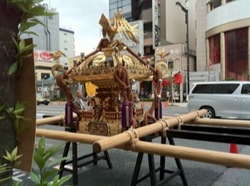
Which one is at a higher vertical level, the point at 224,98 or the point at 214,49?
the point at 214,49

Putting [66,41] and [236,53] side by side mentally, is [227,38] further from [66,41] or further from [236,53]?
[66,41]

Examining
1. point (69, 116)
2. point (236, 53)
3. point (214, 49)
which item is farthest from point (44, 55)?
point (69, 116)

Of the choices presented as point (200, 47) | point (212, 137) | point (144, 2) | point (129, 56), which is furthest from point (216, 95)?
point (144, 2)

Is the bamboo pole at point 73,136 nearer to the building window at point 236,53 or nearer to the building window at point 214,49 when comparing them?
the building window at point 236,53

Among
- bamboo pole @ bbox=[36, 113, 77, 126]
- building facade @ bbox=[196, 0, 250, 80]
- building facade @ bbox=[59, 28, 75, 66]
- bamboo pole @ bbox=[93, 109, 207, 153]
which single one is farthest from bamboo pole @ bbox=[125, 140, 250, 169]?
building facade @ bbox=[59, 28, 75, 66]

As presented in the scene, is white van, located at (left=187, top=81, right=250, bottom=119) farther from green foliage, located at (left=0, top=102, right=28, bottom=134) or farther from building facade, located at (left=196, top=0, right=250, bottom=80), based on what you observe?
building facade, located at (left=196, top=0, right=250, bottom=80)

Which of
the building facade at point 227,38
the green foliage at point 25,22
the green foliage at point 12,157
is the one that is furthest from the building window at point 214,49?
the green foliage at point 12,157

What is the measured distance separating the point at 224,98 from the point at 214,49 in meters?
19.5

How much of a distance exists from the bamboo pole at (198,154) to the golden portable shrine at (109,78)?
901 millimetres

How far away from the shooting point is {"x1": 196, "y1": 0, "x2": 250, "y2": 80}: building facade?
1048 inches

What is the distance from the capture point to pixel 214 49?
3002cm

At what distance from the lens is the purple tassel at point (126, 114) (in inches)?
133

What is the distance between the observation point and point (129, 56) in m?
4.10

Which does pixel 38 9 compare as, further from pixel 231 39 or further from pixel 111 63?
pixel 231 39
